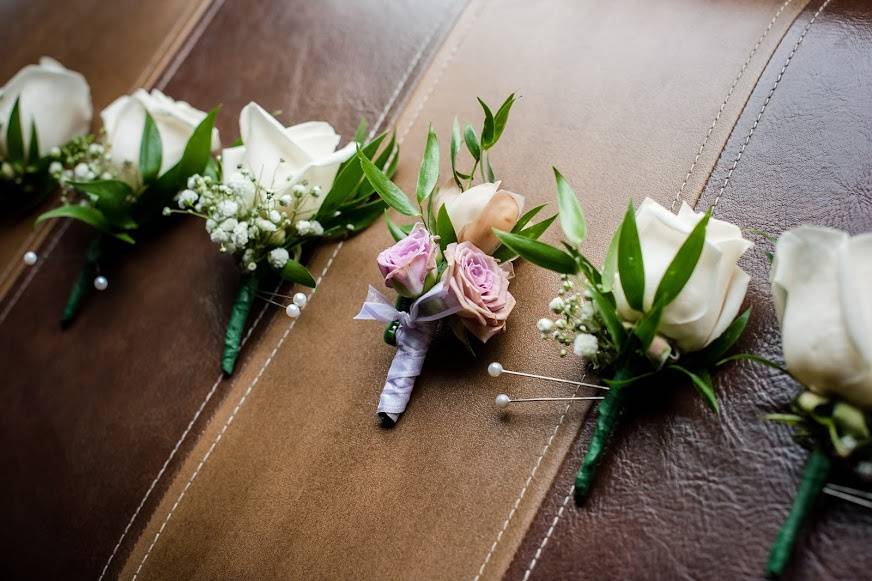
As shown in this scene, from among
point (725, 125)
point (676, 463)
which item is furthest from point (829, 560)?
point (725, 125)

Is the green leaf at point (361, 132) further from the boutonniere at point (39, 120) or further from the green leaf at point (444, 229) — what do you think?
the boutonniere at point (39, 120)

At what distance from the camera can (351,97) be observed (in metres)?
1.54

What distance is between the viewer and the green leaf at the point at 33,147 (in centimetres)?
158

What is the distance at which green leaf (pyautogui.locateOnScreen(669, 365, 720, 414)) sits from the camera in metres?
0.96

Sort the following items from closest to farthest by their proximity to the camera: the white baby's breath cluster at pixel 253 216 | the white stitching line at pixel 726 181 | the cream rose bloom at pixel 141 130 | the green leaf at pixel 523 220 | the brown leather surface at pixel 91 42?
1. the white stitching line at pixel 726 181
2. the green leaf at pixel 523 220
3. the white baby's breath cluster at pixel 253 216
4. the cream rose bloom at pixel 141 130
5. the brown leather surface at pixel 91 42

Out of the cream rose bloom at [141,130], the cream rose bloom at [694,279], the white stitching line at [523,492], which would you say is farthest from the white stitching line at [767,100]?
the cream rose bloom at [141,130]

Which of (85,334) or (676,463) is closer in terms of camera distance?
(676,463)

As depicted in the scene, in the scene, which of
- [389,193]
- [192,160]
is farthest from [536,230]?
[192,160]

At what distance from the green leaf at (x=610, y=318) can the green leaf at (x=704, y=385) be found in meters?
0.08

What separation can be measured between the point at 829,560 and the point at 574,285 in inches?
19.9

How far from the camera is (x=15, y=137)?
1.58 meters

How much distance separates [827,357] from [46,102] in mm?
1571

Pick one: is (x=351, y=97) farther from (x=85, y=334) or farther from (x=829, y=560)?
(x=829, y=560)

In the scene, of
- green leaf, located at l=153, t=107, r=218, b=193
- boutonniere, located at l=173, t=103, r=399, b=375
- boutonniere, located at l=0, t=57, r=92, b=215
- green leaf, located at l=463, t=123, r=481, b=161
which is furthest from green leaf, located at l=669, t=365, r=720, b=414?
boutonniere, located at l=0, t=57, r=92, b=215
